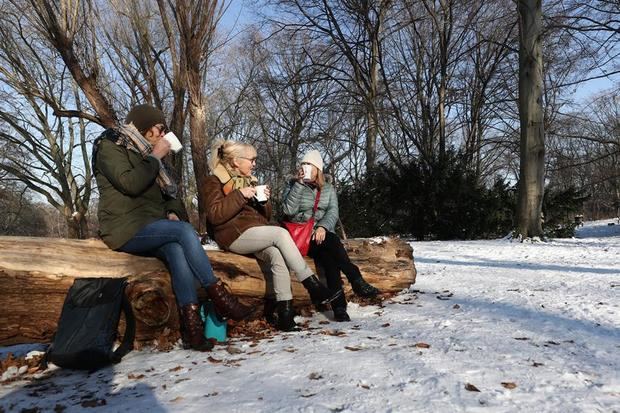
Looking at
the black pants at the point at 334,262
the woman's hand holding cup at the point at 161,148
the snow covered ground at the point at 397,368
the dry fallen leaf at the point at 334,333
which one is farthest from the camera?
the black pants at the point at 334,262

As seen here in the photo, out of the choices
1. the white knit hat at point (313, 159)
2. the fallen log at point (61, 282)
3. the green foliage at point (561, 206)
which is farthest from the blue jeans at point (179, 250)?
the green foliage at point (561, 206)

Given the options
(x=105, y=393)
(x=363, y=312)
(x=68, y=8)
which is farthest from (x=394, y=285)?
(x=68, y=8)

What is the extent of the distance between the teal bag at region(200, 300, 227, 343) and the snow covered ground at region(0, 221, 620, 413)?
0.46ft

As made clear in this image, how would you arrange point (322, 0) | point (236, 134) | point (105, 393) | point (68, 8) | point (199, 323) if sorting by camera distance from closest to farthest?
point (105, 393) → point (199, 323) → point (68, 8) → point (322, 0) → point (236, 134)

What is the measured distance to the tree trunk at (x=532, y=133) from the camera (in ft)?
31.4

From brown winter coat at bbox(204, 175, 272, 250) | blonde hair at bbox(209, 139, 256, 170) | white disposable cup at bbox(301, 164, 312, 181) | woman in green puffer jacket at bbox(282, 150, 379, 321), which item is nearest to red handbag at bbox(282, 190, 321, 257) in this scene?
woman in green puffer jacket at bbox(282, 150, 379, 321)

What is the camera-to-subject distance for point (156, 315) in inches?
124

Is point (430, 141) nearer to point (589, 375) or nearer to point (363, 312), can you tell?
point (363, 312)

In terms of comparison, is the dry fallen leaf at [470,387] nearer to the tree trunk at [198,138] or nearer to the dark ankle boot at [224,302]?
the dark ankle boot at [224,302]

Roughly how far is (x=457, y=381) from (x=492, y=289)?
8.93 feet

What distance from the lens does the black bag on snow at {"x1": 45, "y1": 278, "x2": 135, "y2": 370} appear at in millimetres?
2701

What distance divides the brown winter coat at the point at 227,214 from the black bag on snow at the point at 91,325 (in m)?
0.88

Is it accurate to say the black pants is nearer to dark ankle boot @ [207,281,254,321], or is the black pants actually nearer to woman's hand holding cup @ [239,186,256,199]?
woman's hand holding cup @ [239,186,256,199]

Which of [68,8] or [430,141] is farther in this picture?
[430,141]
